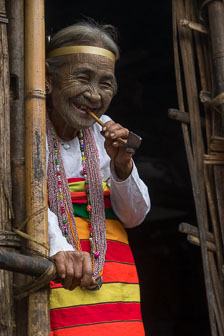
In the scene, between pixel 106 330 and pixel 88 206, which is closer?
pixel 106 330

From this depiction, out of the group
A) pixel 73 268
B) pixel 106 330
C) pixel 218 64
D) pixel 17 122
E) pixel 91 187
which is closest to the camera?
pixel 73 268

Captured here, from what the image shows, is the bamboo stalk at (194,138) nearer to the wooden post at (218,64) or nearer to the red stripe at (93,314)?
the wooden post at (218,64)

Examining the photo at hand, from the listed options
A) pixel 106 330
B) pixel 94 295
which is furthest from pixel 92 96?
pixel 106 330

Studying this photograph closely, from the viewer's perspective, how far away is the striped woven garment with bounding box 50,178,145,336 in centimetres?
217

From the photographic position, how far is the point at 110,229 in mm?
2441

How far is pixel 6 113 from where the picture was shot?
195 cm

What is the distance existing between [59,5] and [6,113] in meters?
1.55

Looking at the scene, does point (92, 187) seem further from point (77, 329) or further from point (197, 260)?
point (197, 260)

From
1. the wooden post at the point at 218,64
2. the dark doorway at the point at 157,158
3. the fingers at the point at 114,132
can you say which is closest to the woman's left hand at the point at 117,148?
the fingers at the point at 114,132

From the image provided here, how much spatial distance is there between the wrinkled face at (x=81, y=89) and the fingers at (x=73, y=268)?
27.8 inches

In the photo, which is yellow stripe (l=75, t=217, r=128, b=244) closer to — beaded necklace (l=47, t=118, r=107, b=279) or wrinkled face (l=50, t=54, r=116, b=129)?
beaded necklace (l=47, t=118, r=107, b=279)

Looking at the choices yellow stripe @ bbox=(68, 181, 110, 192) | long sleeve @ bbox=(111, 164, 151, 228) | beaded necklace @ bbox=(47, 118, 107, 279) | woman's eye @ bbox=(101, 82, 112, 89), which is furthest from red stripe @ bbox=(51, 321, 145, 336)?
woman's eye @ bbox=(101, 82, 112, 89)

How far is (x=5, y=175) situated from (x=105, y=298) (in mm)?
655

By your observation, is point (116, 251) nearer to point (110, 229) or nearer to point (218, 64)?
point (110, 229)
